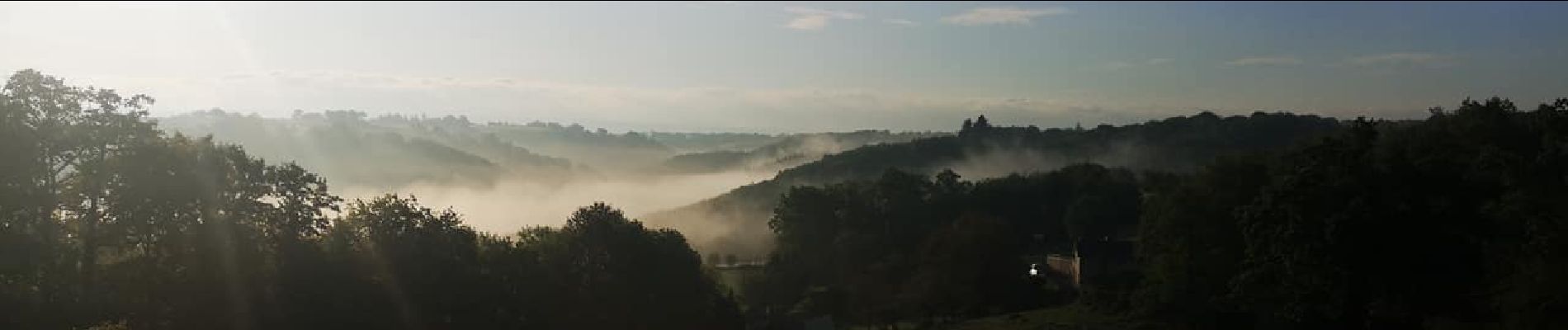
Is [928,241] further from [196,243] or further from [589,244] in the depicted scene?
[196,243]

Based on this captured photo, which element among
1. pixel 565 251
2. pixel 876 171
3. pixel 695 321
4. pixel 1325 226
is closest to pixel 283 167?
pixel 565 251

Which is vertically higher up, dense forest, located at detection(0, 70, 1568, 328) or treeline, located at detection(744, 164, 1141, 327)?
dense forest, located at detection(0, 70, 1568, 328)

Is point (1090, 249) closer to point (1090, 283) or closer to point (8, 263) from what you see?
point (1090, 283)

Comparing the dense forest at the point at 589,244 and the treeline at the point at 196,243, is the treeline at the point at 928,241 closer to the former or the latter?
the dense forest at the point at 589,244

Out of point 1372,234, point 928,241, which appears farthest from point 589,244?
point 928,241

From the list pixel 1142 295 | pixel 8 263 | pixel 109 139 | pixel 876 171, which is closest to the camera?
pixel 8 263

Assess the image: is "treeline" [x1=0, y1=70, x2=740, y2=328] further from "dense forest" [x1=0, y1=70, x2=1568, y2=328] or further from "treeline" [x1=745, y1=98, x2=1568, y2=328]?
"treeline" [x1=745, y1=98, x2=1568, y2=328]

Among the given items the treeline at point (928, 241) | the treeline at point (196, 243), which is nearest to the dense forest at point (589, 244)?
the treeline at point (196, 243)

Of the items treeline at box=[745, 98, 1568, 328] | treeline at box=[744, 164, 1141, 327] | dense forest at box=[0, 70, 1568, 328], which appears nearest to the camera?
dense forest at box=[0, 70, 1568, 328]

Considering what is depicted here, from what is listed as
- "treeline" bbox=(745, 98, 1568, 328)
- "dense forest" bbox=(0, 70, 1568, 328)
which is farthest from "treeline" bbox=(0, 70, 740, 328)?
"treeline" bbox=(745, 98, 1568, 328)
